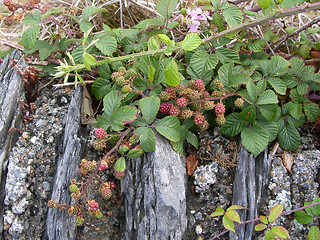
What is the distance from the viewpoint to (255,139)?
1871mm

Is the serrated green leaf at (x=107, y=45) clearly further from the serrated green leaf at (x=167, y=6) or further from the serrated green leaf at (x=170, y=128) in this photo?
the serrated green leaf at (x=170, y=128)

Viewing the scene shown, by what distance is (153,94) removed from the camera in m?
1.94

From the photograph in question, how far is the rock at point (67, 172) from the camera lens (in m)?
1.77

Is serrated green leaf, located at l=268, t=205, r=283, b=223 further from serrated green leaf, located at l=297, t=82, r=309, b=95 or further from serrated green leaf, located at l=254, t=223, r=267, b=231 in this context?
serrated green leaf, located at l=297, t=82, r=309, b=95

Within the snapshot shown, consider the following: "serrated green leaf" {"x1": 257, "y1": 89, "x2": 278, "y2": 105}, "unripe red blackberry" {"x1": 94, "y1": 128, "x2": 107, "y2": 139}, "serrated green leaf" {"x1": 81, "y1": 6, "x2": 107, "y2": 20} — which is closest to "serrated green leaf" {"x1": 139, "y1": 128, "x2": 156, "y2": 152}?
"unripe red blackberry" {"x1": 94, "y1": 128, "x2": 107, "y2": 139}

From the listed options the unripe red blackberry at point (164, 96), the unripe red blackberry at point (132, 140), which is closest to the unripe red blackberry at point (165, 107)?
the unripe red blackberry at point (164, 96)

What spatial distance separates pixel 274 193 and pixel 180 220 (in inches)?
27.0

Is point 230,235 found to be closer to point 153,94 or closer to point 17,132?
point 153,94

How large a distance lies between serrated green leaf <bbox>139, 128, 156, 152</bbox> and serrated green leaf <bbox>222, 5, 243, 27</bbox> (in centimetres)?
98

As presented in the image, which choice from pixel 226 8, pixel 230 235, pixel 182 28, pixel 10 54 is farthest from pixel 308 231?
pixel 10 54

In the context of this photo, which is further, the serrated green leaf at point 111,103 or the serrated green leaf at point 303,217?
the serrated green leaf at point 111,103

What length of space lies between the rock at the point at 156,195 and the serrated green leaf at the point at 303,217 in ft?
2.33

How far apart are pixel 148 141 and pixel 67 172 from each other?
2.14 feet

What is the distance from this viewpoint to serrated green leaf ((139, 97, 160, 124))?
178 centimetres
